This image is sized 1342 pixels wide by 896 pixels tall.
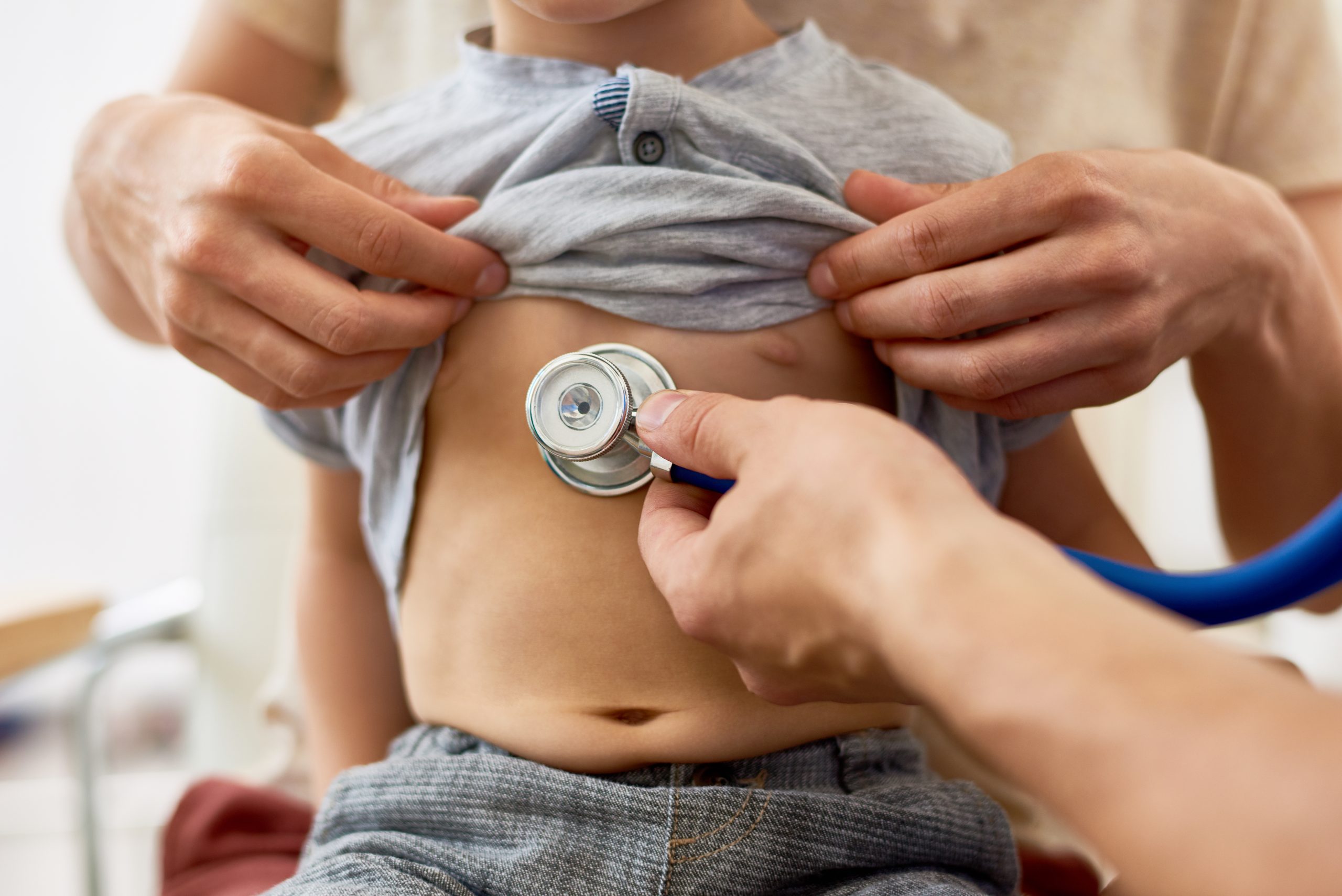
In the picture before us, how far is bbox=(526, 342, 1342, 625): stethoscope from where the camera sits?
0.44m

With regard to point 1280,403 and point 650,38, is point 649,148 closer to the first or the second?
point 650,38

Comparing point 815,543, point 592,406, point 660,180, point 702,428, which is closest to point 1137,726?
point 815,543

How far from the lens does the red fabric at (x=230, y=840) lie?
0.87 meters

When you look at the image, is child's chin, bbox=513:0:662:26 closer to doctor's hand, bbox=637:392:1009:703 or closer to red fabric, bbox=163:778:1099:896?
doctor's hand, bbox=637:392:1009:703

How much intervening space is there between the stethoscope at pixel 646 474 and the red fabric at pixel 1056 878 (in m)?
0.46

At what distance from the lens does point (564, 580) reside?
71 centimetres

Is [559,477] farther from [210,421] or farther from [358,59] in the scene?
[210,421]

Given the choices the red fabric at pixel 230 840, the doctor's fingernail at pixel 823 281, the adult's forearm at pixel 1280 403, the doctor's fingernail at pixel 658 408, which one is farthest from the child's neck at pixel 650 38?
the red fabric at pixel 230 840

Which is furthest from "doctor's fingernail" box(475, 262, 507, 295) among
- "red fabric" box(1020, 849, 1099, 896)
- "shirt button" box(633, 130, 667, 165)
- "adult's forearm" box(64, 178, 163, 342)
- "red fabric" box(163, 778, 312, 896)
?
"red fabric" box(1020, 849, 1099, 896)

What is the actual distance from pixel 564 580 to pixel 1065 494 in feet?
1.47

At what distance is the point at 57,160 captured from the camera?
75.8 inches

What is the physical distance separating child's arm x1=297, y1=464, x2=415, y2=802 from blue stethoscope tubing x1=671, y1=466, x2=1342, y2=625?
735mm

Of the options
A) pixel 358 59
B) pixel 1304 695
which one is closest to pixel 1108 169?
pixel 1304 695

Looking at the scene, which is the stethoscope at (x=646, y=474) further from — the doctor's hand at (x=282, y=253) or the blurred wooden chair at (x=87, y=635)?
the blurred wooden chair at (x=87, y=635)
